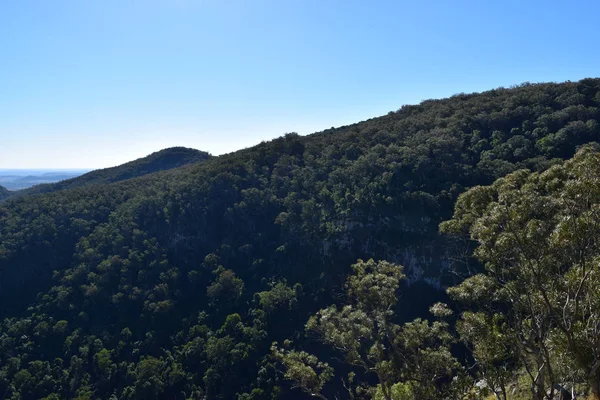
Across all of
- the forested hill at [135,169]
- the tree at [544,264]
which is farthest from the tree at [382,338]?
the forested hill at [135,169]

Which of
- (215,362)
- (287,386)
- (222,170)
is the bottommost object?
(287,386)

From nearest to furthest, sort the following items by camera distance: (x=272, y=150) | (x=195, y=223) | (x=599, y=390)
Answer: (x=599, y=390) → (x=195, y=223) → (x=272, y=150)

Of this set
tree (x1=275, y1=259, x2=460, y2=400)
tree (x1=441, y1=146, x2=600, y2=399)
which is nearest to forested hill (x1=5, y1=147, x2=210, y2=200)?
tree (x1=275, y1=259, x2=460, y2=400)

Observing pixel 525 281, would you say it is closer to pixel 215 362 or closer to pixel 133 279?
pixel 215 362

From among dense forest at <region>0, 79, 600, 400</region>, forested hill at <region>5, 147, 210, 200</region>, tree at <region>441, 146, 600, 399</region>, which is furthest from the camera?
forested hill at <region>5, 147, 210, 200</region>

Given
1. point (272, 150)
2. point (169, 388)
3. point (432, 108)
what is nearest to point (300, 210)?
point (272, 150)

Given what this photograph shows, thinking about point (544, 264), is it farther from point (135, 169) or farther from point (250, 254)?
point (135, 169)

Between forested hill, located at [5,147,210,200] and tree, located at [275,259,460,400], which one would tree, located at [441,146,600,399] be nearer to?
tree, located at [275,259,460,400]
